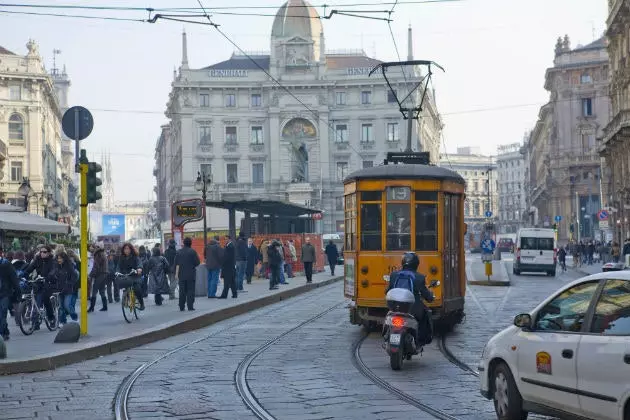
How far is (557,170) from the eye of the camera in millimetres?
83812

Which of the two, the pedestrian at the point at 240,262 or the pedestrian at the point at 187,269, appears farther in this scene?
the pedestrian at the point at 240,262

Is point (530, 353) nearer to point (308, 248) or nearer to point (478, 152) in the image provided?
point (308, 248)

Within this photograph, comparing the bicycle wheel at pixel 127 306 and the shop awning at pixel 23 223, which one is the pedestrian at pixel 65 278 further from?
the shop awning at pixel 23 223

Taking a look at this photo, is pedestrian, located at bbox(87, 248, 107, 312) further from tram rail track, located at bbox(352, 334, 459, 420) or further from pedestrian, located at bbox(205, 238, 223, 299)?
tram rail track, located at bbox(352, 334, 459, 420)

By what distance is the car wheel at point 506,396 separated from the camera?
794 cm

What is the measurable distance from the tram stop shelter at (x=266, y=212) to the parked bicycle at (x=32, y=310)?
43.6 feet

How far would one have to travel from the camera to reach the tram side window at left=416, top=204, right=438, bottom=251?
15742mm

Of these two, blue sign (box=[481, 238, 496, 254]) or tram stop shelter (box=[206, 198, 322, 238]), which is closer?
tram stop shelter (box=[206, 198, 322, 238])

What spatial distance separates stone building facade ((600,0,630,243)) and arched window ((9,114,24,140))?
3812 centimetres

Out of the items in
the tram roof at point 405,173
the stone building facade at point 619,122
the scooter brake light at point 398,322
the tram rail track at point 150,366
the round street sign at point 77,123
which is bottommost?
the tram rail track at point 150,366

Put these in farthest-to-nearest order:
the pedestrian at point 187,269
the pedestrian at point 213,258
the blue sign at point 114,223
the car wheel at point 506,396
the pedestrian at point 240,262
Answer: the blue sign at point 114,223, the pedestrian at point 240,262, the pedestrian at point 213,258, the pedestrian at point 187,269, the car wheel at point 506,396

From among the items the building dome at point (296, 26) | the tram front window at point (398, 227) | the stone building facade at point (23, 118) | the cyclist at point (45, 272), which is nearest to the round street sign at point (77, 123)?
the cyclist at point (45, 272)

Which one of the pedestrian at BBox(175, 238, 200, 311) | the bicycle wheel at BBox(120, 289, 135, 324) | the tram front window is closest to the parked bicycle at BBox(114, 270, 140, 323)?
the bicycle wheel at BBox(120, 289, 135, 324)

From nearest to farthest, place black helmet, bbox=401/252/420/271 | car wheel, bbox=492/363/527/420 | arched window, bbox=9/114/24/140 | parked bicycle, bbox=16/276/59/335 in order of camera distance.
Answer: car wheel, bbox=492/363/527/420
black helmet, bbox=401/252/420/271
parked bicycle, bbox=16/276/59/335
arched window, bbox=9/114/24/140
